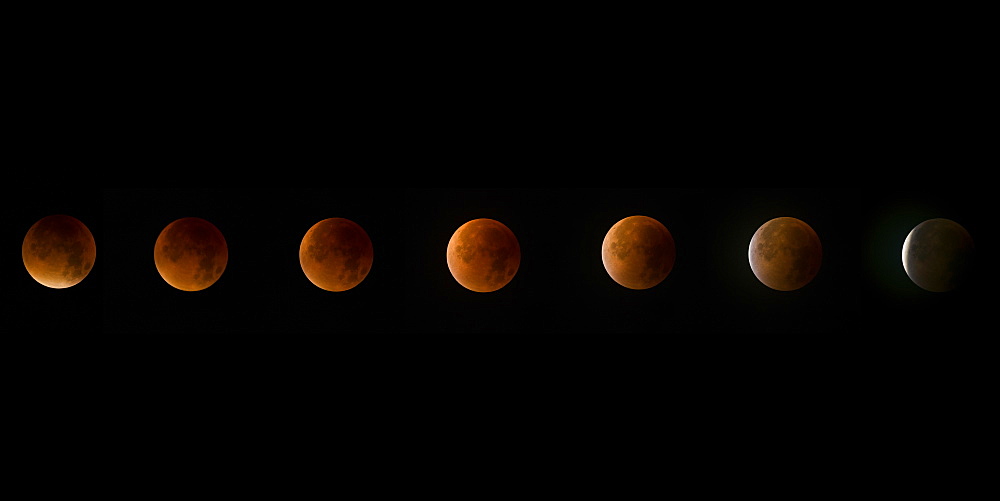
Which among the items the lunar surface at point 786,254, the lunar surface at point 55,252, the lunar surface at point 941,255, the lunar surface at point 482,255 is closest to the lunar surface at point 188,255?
the lunar surface at point 55,252

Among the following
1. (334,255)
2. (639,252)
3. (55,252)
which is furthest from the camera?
(55,252)

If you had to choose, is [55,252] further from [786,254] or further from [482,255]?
[786,254]

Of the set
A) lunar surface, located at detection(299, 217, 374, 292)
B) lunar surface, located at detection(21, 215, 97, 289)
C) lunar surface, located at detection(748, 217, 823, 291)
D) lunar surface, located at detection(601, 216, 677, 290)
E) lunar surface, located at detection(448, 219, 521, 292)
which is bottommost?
lunar surface, located at detection(748, 217, 823, 291)

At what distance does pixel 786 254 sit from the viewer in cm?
519

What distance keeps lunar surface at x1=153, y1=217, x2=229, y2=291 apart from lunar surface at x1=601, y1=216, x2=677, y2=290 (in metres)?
2.98

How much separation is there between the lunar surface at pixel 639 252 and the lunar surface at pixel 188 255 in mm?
2984

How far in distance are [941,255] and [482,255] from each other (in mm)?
3449

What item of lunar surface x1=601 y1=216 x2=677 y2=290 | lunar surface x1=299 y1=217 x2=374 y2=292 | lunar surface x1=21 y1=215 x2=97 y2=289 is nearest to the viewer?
lunar surface x1=601 y1=216 x2=677 y2=290

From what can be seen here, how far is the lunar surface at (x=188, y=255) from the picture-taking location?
5332 millimetres

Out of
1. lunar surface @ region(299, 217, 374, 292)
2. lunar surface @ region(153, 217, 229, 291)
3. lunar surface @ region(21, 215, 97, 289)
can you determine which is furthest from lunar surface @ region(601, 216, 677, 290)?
lunar surface @ region(21, 215, 97, 289)

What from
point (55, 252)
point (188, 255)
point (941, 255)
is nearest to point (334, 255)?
point (188, 255)

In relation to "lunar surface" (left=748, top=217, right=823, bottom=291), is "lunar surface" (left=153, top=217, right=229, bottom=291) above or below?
above

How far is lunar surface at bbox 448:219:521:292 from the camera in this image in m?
5.15

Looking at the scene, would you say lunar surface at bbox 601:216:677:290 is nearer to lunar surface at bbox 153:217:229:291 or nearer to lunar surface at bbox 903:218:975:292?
lunar surface at bbox 903:218:975:292
